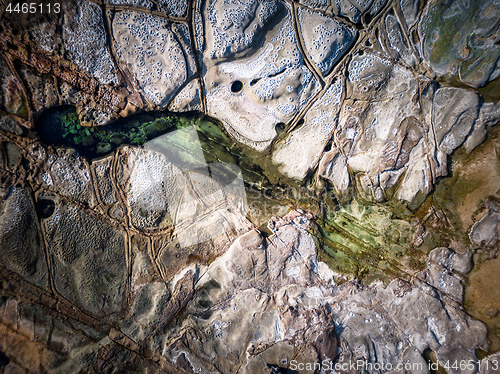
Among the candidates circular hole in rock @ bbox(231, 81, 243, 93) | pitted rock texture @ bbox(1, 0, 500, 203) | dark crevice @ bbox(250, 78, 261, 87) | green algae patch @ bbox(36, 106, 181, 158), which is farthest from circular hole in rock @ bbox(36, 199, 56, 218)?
dark crevice @ bbox(250, 78, 261, 87)

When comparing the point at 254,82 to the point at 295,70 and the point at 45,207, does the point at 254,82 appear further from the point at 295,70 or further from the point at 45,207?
the point at 45,207

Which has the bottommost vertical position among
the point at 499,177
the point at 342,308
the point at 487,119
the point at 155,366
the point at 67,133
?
the point at 155,366

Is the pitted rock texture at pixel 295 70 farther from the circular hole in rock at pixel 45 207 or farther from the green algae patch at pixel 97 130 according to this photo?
the circular hole in rock at pixel 45 207

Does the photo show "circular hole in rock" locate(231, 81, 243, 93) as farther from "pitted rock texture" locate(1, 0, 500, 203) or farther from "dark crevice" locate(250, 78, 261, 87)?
"dark crevice" locate(250, 78, 261, 87)

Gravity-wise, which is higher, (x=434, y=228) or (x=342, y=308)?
(x=434, y=228)

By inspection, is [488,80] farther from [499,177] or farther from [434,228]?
[434,228]

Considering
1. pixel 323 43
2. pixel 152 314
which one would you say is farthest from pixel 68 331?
pixel 323 43
